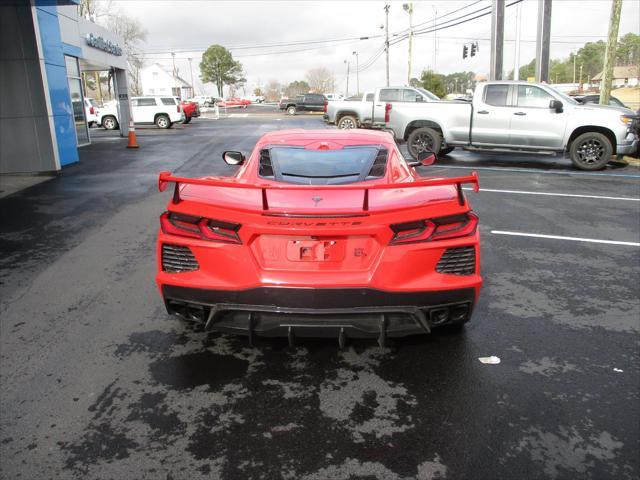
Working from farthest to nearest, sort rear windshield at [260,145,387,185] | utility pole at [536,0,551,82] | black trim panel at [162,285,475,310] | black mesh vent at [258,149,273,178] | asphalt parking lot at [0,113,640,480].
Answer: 1. utility pole at [536,0,551,82]
2. black mesh vent at [258,149,273,178]
3. rear windshield at [260,145,387,185]
4. black trim panel at [162,285,475,310]
5. asphalt parking lot at [0,113,640,480]

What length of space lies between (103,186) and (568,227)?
8.96 metres

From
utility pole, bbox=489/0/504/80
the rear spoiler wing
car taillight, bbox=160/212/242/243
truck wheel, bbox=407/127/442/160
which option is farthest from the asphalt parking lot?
utility pole, bbox=489/0/504/80

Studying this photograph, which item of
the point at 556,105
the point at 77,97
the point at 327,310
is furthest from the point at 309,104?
the point at 327,310

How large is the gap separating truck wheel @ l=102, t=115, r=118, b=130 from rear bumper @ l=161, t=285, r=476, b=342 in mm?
29845

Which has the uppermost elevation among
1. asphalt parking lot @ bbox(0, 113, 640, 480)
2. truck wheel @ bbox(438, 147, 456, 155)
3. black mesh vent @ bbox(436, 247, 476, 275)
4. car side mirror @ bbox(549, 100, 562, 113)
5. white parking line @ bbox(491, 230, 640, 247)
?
car side mirror @ bbox(549, 100, 562, 113)

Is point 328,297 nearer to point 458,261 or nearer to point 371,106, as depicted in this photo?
point 458,261

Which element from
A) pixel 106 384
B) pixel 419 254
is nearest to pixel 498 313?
pixel 419 254

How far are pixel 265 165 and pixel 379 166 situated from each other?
92 centimetres

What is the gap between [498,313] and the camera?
14.1ft

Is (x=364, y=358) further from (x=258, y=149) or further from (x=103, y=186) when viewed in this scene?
(x=103, y=186)

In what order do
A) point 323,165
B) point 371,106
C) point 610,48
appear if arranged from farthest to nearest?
point 371,106
point 610,48
point 323,165

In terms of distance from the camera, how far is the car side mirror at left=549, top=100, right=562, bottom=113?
12.4 metres

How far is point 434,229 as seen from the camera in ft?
10.1

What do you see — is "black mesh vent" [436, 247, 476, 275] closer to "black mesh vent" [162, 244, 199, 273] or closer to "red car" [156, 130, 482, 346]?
"red car" [156, 130, 482, 346]
